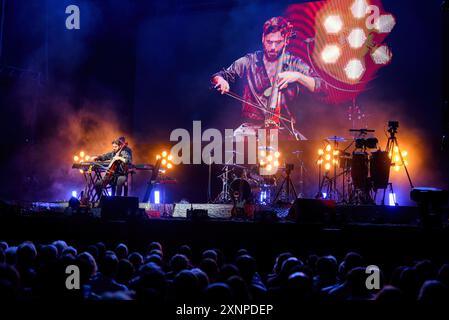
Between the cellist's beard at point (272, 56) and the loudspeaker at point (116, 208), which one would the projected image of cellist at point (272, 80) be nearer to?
the cellist's beard at point (272, 56)

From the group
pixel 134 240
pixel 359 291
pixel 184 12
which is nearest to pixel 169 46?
pixel 184 12

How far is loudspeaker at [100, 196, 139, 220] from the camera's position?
23.0ft

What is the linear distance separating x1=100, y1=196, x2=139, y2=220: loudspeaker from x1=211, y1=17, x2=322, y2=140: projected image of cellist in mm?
7123

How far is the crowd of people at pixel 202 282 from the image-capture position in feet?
8.47

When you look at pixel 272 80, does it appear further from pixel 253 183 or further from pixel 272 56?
pixel 253 183

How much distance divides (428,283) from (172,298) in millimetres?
1578

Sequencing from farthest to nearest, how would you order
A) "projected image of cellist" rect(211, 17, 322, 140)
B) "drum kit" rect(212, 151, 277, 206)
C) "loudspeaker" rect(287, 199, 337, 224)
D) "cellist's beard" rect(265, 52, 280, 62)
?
"cellist's beard" rect(265, 52, 280, 62), "projected image of cellist" rect(211, 17, 322, 140), "drum kit" rect(212, 151, 277, 206), "loudspeaker" rect(287, 199, 337, 224)

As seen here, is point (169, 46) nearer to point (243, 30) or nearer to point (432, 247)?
point (243, 30)

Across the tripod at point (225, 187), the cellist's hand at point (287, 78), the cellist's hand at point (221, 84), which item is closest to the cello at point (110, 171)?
the tripod at point (225, 187)

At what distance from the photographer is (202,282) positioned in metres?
3.25

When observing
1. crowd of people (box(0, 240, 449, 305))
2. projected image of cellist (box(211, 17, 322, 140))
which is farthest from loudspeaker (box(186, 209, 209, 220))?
projected image of cellist (box(211, 17, 322, 140))

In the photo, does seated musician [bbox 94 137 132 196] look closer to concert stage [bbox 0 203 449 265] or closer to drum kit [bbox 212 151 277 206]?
drum kit [bbox 212 151 277 206]

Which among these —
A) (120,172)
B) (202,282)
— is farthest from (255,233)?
(120,172)

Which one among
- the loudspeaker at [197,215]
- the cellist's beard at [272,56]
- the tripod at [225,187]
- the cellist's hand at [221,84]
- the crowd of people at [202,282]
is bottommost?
the crowd of people at [202,282]
